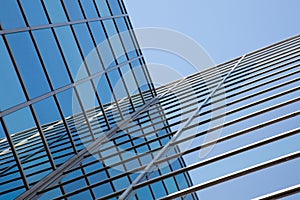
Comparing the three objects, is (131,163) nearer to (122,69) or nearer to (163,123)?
(163,123)

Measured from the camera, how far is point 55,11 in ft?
48.0

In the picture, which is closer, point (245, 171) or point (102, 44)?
point (245, 171)

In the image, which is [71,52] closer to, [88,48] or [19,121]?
[88,48]

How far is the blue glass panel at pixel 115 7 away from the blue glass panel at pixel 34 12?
27.3ft

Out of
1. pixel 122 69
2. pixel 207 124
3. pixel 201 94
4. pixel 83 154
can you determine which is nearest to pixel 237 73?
pixel 201 94

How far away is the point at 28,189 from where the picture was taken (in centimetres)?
997

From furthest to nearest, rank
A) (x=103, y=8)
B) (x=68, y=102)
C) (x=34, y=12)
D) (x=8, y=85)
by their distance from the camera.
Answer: (x=103, y=8) → (x=68, y=102) → (x=34, y=12) → (x=8, y=85)

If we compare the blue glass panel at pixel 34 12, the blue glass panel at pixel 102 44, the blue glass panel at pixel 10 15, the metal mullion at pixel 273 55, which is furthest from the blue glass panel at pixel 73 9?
the metal mullion at pixel 273 55

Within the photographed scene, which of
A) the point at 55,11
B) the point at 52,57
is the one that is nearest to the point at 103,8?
the point at 55,11

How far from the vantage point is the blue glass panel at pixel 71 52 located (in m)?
14.2

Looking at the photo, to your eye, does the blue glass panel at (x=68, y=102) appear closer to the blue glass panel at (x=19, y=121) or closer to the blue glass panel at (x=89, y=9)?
the blue glass panel at (x=19, y=121)

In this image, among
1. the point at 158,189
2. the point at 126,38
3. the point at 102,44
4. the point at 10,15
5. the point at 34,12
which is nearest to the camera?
the point at 158,189

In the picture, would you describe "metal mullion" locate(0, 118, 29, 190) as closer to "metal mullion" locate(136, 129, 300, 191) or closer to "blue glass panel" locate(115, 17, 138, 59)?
"metal mullion" locate(136, 129, 300, 191)

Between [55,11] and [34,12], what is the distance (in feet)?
5.97
